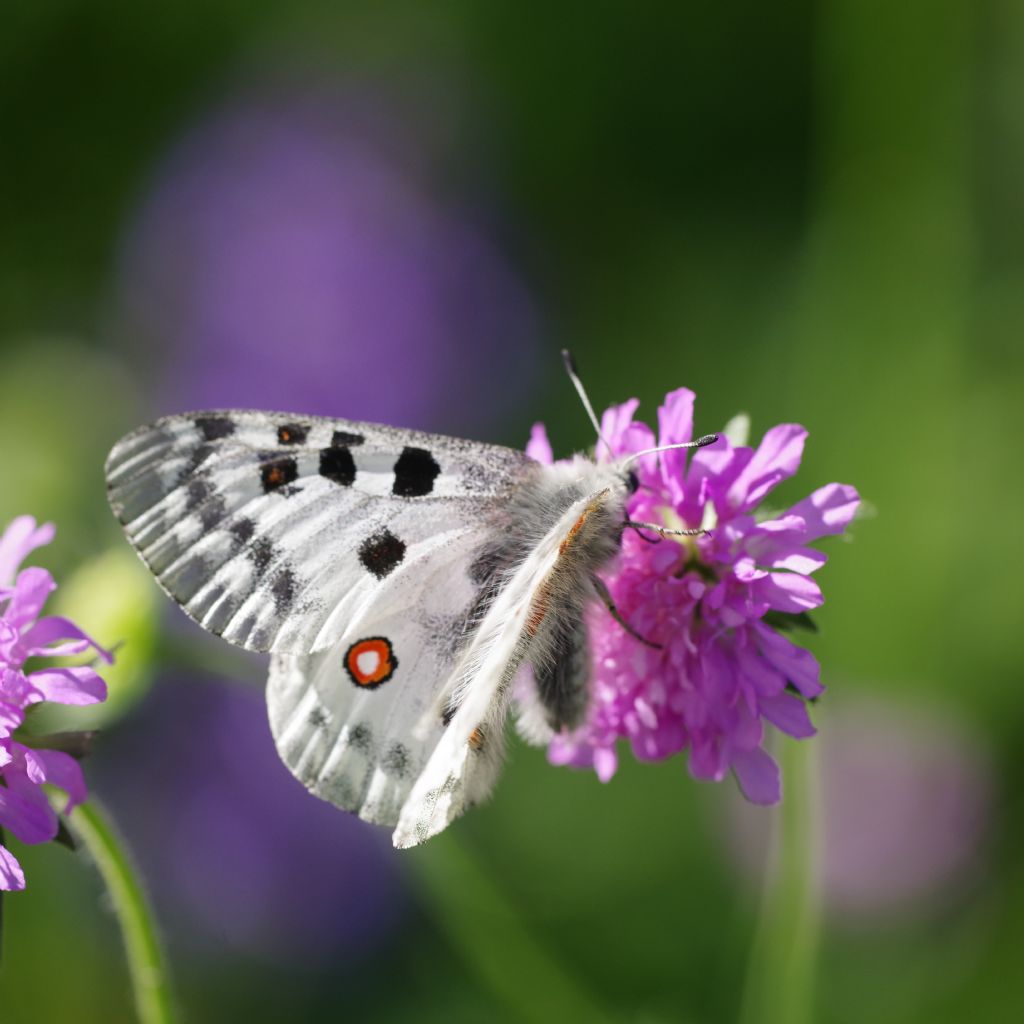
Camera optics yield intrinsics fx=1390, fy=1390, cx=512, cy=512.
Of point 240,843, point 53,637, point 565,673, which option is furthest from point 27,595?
point 240,843

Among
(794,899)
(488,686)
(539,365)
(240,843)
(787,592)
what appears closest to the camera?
(488,686)

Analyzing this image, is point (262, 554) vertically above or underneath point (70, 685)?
above

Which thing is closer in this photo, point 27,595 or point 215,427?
point 27,595

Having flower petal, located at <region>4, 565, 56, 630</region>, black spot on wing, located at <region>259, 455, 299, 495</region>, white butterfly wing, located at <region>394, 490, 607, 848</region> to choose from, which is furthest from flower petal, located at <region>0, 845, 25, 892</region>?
black spot on wing, located at <region>259, 455, 299, 495</region>

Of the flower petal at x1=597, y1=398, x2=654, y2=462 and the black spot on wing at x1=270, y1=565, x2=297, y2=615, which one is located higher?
the flower petal at x1=597, y1=398, x2=654, y2=462

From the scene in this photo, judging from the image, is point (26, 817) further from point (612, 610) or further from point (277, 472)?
point (612, 610)

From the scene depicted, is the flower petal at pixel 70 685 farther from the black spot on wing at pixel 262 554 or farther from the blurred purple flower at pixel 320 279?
the blurred purple flower at pixel 320 279

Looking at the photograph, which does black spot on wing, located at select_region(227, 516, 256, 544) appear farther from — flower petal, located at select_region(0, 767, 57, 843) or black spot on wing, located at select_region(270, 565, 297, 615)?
flower petal, located at select_region(0, 767, 57, 843)
